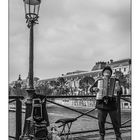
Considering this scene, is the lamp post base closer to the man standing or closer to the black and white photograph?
the black and white photograph

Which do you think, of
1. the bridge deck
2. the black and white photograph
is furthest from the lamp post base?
the bridge deck

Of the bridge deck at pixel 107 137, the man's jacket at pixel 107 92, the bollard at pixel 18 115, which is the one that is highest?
the man's jacket at pixel 107 92

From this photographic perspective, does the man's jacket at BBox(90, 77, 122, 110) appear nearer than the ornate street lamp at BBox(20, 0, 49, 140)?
No

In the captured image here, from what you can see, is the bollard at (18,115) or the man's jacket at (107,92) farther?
the bollard at (18,115)

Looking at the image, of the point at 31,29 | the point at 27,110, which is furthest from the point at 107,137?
the point at 31,29

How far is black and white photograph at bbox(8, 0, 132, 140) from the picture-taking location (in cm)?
473

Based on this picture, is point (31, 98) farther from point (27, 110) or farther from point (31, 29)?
point (31, 29)

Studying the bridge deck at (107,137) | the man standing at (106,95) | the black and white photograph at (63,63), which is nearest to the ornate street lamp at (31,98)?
the black and white photograph at (63,63)

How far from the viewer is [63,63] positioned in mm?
7422

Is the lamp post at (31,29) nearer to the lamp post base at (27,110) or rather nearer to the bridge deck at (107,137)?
the lamp post base at (27,110)

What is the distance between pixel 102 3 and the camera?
665 centimetres

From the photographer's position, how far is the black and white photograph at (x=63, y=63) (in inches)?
186

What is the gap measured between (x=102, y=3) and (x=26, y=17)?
228cm
